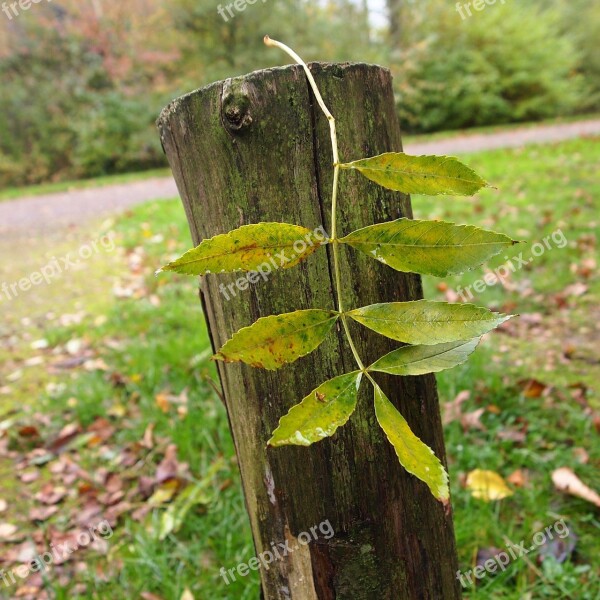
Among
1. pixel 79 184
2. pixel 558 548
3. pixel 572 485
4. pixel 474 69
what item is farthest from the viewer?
pixel 474 69

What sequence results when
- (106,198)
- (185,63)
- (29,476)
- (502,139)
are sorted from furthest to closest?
(185,63), (502,139), (106,198), (29,476)

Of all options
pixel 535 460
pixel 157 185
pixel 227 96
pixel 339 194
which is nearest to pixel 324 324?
pixel 339 194

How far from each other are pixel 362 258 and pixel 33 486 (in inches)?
79.6

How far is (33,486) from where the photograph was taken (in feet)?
7.03

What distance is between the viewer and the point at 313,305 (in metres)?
0.81

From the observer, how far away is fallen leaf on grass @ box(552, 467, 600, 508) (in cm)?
166

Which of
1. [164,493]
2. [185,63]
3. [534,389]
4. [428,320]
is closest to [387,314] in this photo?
[428,320]

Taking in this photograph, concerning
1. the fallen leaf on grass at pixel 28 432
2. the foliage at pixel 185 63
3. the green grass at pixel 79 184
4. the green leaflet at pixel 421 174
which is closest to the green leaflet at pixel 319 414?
the green leaflet at pixel 421 174

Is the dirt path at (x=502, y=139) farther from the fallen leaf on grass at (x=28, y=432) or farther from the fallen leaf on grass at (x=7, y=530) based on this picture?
the fallen leaf on grass at (x=7, y=530)

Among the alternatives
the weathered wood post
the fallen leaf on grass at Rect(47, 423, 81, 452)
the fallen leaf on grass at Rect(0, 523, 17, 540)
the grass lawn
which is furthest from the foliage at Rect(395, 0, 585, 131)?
the weathered wood post

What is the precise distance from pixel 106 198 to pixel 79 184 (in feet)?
11.1

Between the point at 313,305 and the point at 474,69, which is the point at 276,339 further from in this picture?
the point at 474,69

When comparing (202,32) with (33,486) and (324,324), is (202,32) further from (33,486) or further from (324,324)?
(324,324)

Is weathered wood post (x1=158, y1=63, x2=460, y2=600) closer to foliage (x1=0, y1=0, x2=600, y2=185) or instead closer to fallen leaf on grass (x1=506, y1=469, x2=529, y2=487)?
fallen leaf on grass (x1=506, y1=469, x2=529, y2=487)
